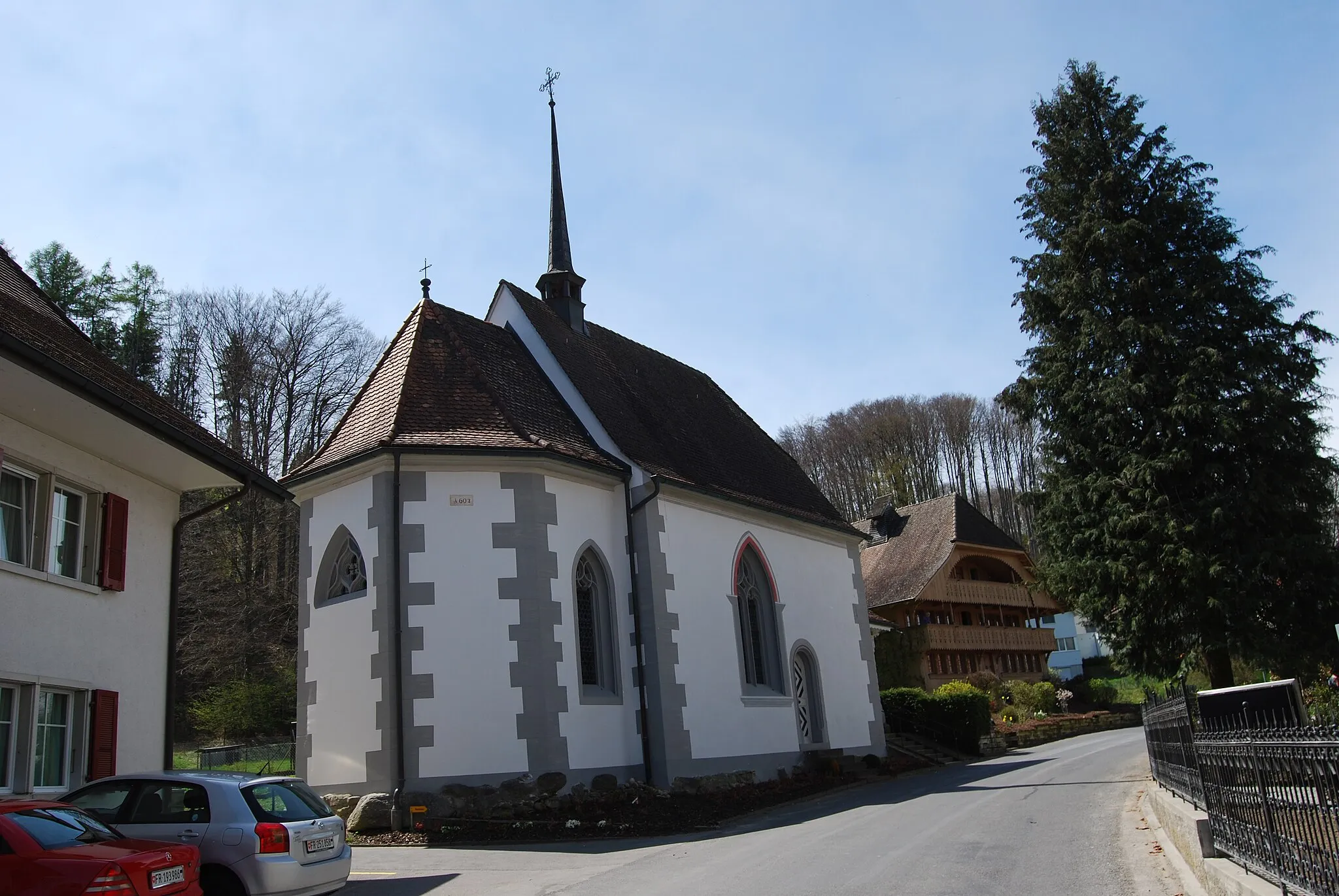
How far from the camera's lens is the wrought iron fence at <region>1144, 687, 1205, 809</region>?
838 centimetres

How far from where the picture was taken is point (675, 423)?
75.6 feet

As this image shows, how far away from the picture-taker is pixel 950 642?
125 feet

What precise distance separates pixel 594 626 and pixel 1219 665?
11.1m

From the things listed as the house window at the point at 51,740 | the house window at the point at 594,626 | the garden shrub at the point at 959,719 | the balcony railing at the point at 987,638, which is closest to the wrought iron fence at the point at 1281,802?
the house window at the point at 51,740

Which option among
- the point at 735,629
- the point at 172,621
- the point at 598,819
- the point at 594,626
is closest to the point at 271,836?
the point at 172,621

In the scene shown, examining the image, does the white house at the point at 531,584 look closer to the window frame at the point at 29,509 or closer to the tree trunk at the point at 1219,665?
the window frame at the point at 29,509

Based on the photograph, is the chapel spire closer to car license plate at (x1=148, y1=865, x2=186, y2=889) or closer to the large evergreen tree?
the large evergreen tree

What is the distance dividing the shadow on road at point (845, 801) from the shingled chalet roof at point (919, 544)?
49.4 ft

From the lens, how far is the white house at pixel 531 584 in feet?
52.1

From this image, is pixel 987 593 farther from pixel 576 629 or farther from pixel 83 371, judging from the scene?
pixel 83 371

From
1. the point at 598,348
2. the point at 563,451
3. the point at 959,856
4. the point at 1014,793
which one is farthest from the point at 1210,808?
the point at 598,348

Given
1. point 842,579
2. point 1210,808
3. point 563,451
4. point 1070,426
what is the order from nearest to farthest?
point 1210,808 < point 563,451 < point 1070,426 < point 842,579

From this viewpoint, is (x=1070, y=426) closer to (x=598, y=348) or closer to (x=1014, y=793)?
(x=1014, y=793)

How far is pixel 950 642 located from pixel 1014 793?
22.8m
